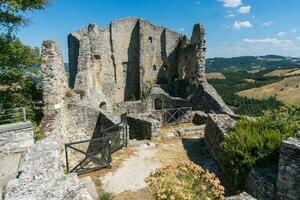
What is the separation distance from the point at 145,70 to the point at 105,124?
39.5 ft

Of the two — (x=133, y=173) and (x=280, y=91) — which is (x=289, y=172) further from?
(x=280, y=91)

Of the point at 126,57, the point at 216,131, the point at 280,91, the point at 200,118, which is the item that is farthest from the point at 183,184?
the point at 280,91

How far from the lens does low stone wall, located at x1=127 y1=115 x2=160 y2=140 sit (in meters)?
14.8

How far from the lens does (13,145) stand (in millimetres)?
10289


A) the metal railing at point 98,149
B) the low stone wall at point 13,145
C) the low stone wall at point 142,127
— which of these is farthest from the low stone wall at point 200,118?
the low stone wall at point 13,145

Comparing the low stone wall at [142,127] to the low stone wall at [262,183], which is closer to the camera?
the low stone wall at [262,183]

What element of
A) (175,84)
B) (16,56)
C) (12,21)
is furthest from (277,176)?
(175,84)

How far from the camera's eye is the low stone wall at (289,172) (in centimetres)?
795

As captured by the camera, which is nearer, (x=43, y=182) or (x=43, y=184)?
(x=43, y=184)

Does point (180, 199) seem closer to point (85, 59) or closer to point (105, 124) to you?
point (105, 124)

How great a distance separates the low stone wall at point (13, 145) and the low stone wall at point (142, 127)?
19.6 ft

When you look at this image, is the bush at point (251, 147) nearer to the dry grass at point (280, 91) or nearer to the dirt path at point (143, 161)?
the dirt path at point (143, 161)

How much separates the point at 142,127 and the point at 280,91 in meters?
76.3

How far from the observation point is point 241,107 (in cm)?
6381
